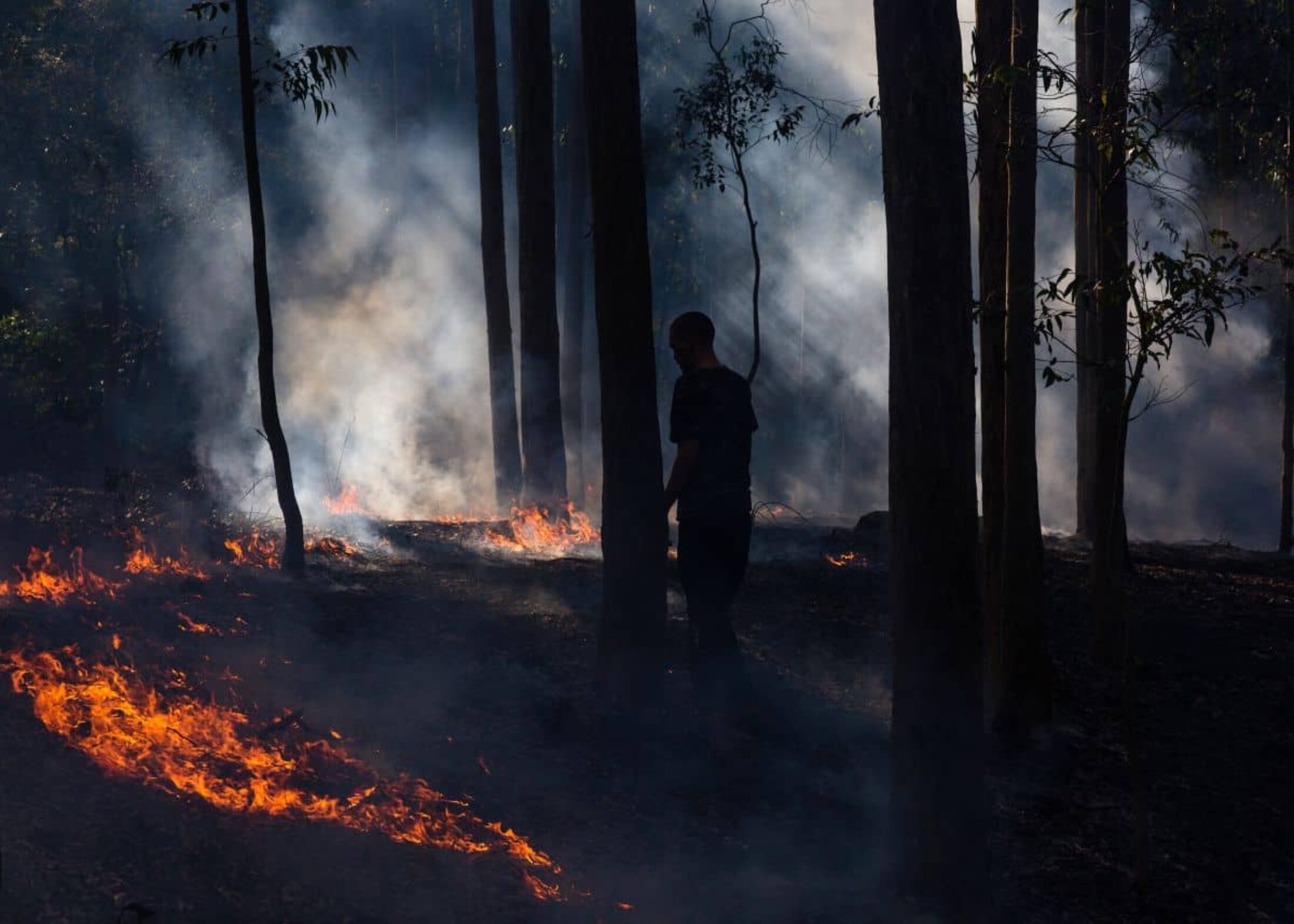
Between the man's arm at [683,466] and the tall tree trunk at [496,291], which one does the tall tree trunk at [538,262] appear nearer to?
the tall tree trunk at [496,291]

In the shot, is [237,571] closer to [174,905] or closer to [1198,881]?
[174,905]

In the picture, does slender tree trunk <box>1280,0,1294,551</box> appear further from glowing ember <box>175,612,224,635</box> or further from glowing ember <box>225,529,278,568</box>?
glowing ember <box>175,612,224,635</box>

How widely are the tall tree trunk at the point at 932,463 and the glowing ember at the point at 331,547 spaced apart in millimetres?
7532

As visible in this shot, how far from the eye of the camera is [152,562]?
10336mm

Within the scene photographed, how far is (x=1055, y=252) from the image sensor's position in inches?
1299

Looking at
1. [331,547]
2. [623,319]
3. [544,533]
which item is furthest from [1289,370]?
[623,319]

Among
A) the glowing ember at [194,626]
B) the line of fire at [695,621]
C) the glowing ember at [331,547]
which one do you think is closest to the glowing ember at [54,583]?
the line of fire at [695,621]

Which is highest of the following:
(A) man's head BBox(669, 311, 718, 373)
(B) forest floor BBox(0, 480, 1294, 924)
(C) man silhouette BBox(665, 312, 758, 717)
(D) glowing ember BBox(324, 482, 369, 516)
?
(A) man's head BBox(669, 311, 718, 373)

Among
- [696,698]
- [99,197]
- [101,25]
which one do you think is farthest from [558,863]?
[101,25]

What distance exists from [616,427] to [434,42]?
1202 inches

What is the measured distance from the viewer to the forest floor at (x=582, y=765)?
5.36 m

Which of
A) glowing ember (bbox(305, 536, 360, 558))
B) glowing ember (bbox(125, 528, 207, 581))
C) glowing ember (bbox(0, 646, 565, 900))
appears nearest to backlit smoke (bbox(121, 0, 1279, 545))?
glowing ember (bbox(305, 536, 360, 558))

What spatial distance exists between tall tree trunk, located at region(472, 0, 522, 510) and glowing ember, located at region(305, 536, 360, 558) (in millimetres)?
4434

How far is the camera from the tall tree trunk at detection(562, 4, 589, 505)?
21969mm
